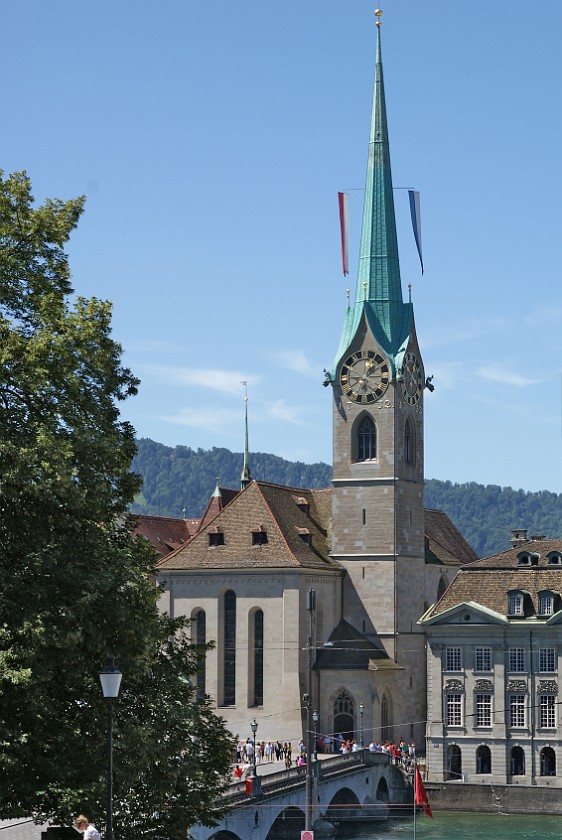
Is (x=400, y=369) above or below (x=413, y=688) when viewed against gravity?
above

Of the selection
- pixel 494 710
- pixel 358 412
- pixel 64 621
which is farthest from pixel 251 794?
pixel 64 621

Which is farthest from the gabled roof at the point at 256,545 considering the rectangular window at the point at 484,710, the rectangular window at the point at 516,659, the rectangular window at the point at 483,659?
the rectangular window at the point at 516,659

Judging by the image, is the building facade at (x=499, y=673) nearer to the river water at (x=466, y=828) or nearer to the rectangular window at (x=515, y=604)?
the rectangular window at (x=515, y=604)

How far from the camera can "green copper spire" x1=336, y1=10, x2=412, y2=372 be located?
3900 inches

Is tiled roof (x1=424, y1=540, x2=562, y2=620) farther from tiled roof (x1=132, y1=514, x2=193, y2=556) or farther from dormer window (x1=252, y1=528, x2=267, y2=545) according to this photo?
tiled roof (x1=132, y1=514, x2=193, y2=556)

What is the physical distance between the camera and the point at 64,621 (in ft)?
94.0

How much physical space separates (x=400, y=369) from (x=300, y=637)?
1640 cm

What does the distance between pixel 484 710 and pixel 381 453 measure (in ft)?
53.7

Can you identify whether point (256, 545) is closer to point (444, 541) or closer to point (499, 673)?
point (499, 673)

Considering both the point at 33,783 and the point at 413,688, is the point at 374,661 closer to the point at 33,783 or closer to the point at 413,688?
the point at 413,688

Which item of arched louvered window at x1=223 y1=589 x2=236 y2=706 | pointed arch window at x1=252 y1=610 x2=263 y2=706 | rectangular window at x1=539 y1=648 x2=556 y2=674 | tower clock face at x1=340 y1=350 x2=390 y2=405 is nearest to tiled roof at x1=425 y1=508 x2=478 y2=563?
tower clock face at x1=340 y1=350 x2=390 y2=405

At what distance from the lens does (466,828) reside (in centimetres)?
7931

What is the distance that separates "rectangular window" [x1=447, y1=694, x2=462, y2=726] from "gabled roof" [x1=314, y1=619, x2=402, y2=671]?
14.2 feet

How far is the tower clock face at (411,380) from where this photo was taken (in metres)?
99.0
